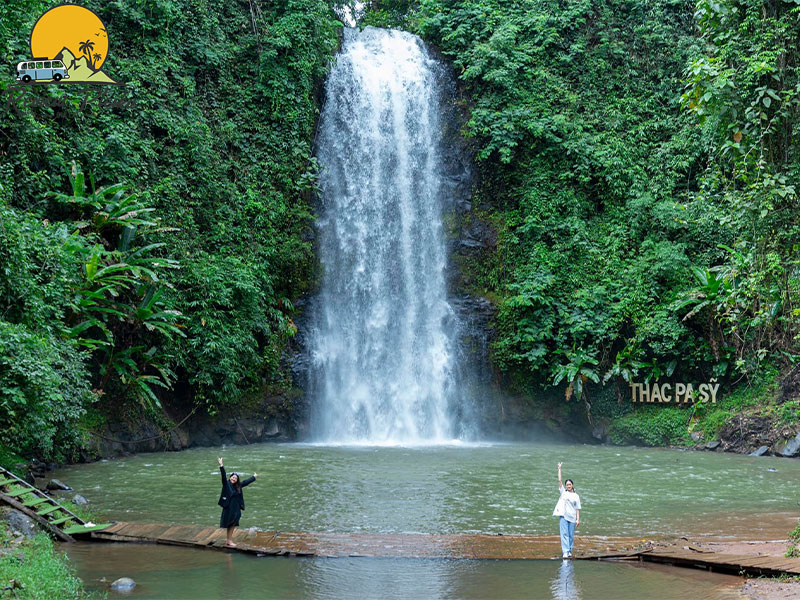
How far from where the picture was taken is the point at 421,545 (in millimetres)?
9945

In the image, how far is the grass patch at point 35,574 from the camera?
265 inches

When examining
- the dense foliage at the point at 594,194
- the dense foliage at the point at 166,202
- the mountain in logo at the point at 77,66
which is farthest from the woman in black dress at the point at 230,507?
the dense foliage at the point at 594,194

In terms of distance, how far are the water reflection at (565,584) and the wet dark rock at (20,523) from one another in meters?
6.21

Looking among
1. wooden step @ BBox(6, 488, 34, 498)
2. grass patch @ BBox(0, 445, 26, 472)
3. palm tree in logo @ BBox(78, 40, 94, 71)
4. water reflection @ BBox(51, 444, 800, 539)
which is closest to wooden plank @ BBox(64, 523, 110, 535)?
wooden step @ BBox(6, 488, 34, 498)

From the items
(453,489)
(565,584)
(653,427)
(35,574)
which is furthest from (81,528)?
(653,427)

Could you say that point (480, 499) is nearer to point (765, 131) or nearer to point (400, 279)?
point (765, 131)

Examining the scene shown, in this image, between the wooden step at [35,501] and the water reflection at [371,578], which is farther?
the wooden step at [35,501]

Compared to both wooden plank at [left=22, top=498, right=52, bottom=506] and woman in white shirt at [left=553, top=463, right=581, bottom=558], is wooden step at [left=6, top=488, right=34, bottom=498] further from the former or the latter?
woman in white shirt at [left=553, top=463, right=581, bottom=558]

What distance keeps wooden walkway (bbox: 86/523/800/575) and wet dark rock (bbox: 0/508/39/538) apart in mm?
778

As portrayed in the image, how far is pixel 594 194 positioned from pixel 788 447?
10070 millimetres

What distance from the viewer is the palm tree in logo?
29.1ft

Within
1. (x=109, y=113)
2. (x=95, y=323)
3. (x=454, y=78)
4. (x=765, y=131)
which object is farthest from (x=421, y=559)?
(x=454, y=78)

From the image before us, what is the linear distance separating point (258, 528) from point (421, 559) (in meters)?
2.76

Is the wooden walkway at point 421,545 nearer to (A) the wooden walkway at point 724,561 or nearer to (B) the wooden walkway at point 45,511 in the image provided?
(A) the wooden walkway at point 724,561
